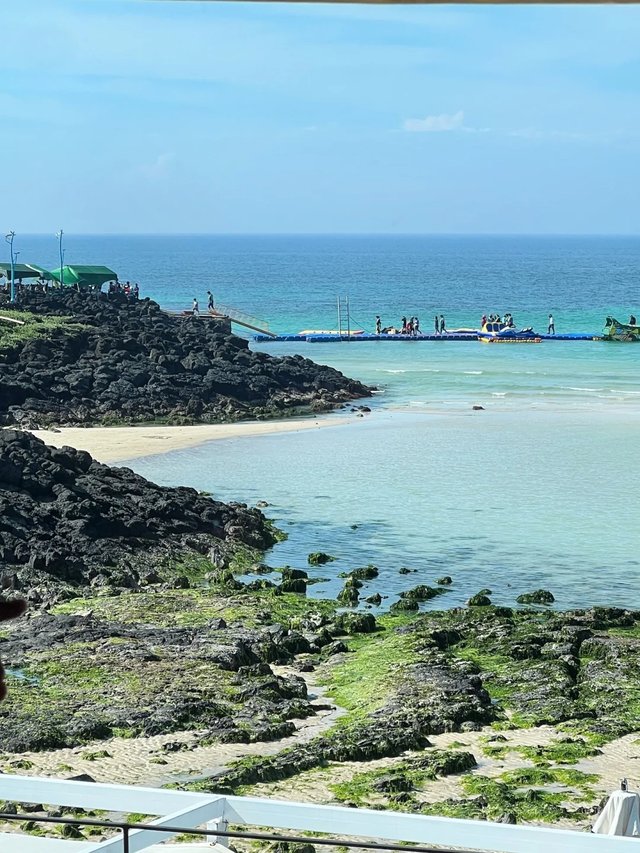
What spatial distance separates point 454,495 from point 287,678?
47.2 feet

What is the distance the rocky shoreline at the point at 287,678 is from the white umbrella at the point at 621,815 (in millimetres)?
2454

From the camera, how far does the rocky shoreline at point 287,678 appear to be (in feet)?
42.8

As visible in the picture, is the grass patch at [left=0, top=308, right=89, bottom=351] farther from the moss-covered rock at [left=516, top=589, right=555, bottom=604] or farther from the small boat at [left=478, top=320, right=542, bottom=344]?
the small boat at [left=478, top=320, right=542, bottom=344]

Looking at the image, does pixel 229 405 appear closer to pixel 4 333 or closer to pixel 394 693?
pixel 4 333

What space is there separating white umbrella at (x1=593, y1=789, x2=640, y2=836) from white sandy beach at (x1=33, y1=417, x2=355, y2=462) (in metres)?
24.5

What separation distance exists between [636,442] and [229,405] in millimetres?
12865

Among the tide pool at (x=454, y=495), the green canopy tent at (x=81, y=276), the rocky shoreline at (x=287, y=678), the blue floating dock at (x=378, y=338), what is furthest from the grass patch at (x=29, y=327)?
the blue floating dock at (x=378, y=338)

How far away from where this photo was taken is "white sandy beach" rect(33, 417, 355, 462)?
114 feet

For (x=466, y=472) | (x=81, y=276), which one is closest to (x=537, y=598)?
(x=466, y=472)

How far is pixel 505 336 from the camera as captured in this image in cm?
7169

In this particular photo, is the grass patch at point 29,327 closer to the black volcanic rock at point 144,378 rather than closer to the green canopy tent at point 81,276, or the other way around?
the black volcanic rock at point 144,378

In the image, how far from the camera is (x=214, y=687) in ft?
52.4

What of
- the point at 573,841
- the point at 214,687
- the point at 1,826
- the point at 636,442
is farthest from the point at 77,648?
the point at 636,442

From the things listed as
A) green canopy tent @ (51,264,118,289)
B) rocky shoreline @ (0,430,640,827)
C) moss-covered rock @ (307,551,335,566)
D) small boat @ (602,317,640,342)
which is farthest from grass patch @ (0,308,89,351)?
small boat @ (602,317,640,342)
